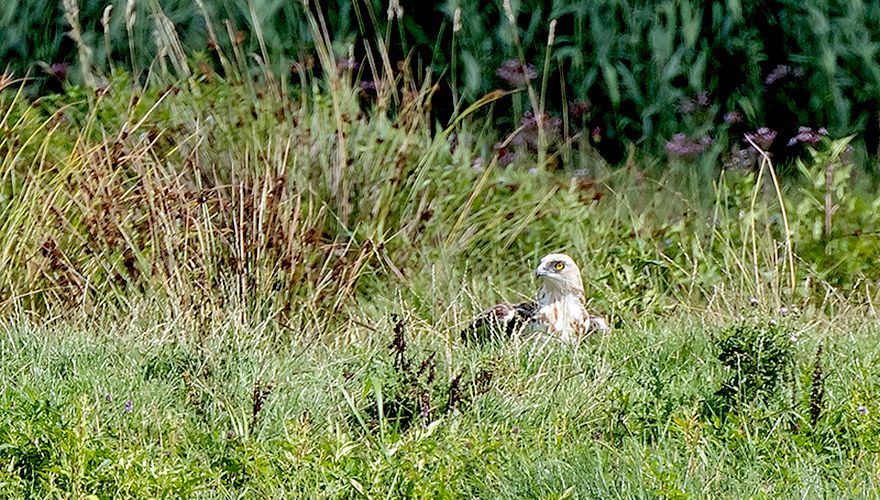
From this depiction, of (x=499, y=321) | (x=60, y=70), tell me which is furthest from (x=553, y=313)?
(x=60, y=70)

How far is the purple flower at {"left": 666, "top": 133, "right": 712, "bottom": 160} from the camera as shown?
7.64m


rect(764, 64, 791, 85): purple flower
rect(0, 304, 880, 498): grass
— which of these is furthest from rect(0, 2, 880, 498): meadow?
rect(764, 64, 791, 85): purple flower

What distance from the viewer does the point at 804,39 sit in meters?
8.05

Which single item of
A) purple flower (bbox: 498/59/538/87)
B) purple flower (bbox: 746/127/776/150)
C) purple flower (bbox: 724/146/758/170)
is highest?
purple flower (bbox: 498/59/538/87)

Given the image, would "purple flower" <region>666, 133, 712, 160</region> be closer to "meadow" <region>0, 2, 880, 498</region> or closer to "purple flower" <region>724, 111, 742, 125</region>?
"meadow" <region>0, 2, 880, 498</region>

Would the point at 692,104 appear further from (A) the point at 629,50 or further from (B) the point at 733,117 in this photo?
(A) the point at 629,50

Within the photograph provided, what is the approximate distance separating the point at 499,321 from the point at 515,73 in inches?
108

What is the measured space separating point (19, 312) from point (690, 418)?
277 cm

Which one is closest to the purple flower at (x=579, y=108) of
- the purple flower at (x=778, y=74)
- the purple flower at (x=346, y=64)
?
the purple flower at (x=778, y=74)

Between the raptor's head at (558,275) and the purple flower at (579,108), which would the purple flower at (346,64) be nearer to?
the purple flower at (579,108)

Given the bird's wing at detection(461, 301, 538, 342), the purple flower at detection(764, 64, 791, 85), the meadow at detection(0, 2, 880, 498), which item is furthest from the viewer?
the purple flower at detection(764, 64, 791, 85)

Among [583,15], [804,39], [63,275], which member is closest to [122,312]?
[63,275]

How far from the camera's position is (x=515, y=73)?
7.86 m

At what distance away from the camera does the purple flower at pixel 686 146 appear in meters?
7.64
